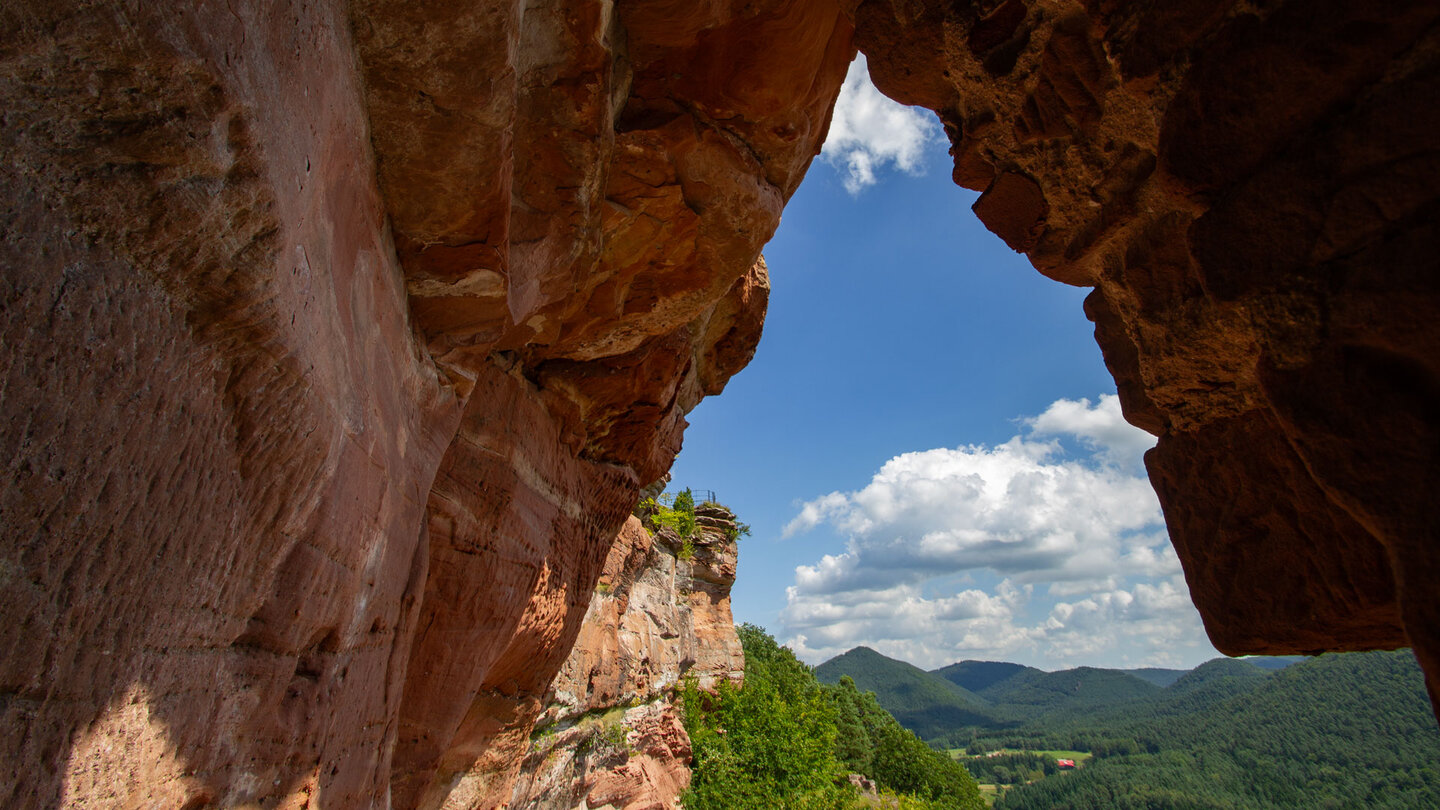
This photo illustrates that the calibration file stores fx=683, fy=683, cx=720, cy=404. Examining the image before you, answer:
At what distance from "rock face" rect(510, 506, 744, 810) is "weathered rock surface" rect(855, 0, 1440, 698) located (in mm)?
10374

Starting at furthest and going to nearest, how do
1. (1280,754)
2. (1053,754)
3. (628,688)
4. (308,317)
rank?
(1053,754) → (1280,754) → (628,688) → (308,317)

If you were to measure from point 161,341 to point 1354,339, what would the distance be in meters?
3.62

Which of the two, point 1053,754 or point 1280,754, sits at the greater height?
point 1280,754

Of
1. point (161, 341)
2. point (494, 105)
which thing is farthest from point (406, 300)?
point (161, 341)

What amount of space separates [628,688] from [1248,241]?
47.3 feet

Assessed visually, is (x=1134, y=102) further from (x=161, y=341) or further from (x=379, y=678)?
(x=379, y=678)

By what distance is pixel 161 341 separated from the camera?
2.24 meters

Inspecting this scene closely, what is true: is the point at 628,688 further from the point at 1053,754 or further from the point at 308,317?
the point at 1053,754

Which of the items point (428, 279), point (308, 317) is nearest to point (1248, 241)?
point (308, 317)

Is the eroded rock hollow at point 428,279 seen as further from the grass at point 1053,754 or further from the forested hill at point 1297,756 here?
the grass at point 1053,754

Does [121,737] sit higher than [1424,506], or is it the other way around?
[1424,506]

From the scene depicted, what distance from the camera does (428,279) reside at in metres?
4.52

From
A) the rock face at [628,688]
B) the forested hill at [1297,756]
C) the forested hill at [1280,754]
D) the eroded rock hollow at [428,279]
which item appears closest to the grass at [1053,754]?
the forested hill at [1280,754]

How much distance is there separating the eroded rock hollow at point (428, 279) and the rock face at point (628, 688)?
23.0ft
